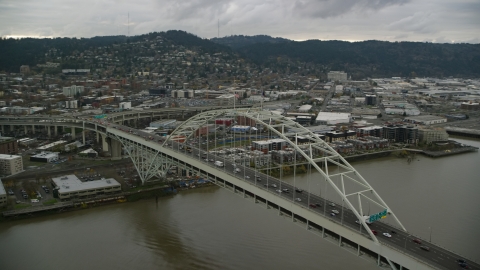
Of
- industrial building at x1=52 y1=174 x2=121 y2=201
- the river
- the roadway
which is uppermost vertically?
the roadway

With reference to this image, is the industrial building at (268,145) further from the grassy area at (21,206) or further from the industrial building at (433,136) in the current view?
the grassy area at (21,206)

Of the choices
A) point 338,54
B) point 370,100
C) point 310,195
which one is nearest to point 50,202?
point 310,195

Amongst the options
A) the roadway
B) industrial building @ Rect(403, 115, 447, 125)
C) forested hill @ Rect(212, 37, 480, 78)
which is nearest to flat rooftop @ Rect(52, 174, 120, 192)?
the roadway

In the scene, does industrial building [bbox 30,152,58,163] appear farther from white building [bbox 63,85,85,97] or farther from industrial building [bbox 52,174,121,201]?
white building [bbox 63,85,85,97]

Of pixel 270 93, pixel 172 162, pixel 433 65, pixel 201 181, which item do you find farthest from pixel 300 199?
pixel 433 65

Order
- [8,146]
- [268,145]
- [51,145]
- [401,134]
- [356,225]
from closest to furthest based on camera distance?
[356,225]
[268,145]
[8,146]
[51,145]
[401,134]

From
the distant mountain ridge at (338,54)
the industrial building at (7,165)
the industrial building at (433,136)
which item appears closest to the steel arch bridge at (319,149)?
the industrial building at (7,165)

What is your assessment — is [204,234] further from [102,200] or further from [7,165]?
[7,165]
